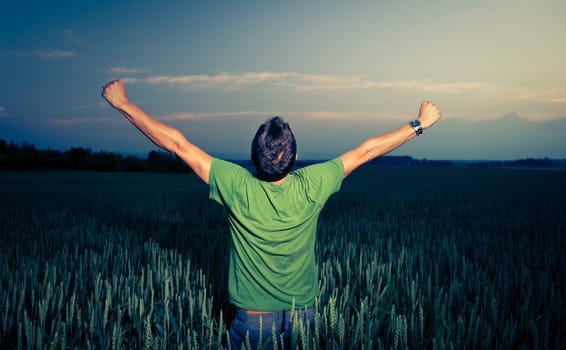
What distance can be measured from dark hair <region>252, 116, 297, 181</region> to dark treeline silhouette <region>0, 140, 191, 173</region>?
38757 mm

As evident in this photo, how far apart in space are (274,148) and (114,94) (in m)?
0.96

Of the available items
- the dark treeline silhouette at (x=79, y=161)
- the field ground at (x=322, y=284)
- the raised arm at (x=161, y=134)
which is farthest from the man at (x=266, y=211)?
the dark treeline silhouette at (x=79, y=161)

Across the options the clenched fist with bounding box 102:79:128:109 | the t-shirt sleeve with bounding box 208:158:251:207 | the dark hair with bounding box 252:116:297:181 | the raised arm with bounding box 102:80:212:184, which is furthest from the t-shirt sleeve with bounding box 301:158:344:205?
the clenched fist with bounding box 102:79:128:109

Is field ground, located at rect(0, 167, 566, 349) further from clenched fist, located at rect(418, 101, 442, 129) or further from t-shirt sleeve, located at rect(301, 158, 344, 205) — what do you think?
clenched fist, located at rect(418, 101, 442, 129)

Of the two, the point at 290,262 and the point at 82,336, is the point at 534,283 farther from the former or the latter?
the point at 82,336

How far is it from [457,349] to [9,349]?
10.00 feet

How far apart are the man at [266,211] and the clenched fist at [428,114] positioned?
1.48ft

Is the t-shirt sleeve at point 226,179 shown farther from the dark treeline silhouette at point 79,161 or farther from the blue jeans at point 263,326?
the dark treeline silhouette at point 79,161

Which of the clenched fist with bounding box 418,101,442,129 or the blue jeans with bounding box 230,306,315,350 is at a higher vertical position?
the clenched fist with bounding box 418,101,442,129

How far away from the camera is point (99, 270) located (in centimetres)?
491

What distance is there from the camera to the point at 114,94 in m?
2.32

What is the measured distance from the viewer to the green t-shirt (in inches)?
86.9

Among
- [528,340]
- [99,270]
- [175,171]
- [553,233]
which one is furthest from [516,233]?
[175,171]

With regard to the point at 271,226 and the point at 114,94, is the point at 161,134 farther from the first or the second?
the point at 271,226
